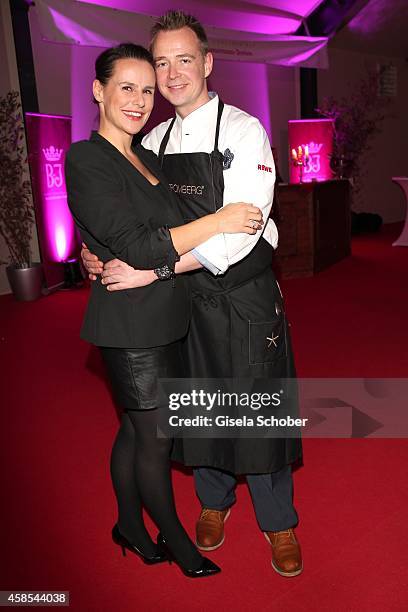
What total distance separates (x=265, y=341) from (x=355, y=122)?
28.1ft

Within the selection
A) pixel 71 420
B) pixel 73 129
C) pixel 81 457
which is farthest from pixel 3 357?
pixel 73 129

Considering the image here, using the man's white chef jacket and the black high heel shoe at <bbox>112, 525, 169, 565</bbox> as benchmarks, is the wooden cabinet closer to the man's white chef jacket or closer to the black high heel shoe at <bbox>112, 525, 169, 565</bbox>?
the man's white chef jacket

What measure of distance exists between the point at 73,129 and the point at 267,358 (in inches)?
224

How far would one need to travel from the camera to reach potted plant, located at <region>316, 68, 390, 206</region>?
8930mm

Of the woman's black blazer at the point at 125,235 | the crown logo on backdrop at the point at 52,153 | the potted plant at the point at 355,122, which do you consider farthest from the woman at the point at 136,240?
the potted plant at the point at 355,122

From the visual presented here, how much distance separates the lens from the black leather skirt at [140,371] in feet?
5.10

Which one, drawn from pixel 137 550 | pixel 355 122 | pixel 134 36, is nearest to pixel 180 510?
pixel 137 550

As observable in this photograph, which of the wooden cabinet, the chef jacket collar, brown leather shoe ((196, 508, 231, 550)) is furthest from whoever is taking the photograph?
the wooden cabinet

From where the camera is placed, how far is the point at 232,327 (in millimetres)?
1757

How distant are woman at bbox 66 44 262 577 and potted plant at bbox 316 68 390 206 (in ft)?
23.6

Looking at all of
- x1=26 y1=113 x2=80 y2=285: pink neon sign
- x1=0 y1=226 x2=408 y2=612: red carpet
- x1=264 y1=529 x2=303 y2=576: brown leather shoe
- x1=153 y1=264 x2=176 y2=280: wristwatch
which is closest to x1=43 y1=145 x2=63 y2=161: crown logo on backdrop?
x1=26 y1=113 x2=80 y2=285: pink neon sign

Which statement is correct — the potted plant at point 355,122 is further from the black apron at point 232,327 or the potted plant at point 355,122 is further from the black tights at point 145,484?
the black tights at point 145,484
